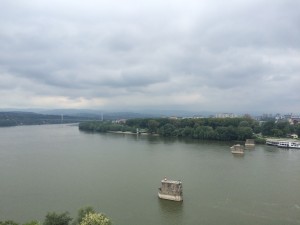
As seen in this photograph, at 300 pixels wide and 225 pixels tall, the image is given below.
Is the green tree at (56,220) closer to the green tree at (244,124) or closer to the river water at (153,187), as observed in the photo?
the river water at (153,187)

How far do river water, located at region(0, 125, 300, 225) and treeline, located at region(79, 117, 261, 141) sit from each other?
30.8 ft

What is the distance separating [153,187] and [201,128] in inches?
827

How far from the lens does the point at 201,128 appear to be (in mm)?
34438

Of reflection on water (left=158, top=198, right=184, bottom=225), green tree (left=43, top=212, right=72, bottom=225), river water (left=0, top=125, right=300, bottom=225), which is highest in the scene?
green tree (left=43, top=212, right=72, bottom=225)

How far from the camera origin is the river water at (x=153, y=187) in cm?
1108

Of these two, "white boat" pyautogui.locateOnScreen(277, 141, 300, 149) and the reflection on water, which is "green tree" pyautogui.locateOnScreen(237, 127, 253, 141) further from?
the reflection on water

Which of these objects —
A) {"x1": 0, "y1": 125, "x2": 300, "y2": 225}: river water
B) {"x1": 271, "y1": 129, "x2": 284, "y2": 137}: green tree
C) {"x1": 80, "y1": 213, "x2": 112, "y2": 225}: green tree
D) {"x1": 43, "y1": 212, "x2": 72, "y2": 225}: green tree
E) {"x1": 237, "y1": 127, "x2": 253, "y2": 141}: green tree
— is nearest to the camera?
{"x1": 80, "y1": 213, "x2": 112, "y2": 225}: green tree

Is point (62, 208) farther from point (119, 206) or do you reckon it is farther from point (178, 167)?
point (178, 167)

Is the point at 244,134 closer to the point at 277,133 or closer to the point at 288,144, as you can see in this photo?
the point at 277,133

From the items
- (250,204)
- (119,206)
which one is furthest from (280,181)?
(119,206)

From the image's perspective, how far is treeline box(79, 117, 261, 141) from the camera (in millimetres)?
32625

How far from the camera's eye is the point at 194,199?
1266cm

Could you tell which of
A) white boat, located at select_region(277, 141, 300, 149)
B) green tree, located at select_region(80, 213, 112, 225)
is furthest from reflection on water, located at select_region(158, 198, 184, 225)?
white boat, located at select_region(277, 141, 300, 149)

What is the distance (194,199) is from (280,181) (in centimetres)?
519
